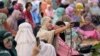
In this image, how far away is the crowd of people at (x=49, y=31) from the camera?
25.7 feet

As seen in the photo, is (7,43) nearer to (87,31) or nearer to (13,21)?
(13,21)

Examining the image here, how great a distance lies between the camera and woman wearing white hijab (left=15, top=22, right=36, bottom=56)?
9164 millimetres

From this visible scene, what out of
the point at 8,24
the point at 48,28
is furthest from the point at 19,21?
the point at 48,28

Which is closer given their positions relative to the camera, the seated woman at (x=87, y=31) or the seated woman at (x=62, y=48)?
the seated woman at (x=62, y=48)

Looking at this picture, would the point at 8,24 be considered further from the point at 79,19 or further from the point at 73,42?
the point at 79,19

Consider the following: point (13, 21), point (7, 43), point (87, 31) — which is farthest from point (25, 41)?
point (7, 43)

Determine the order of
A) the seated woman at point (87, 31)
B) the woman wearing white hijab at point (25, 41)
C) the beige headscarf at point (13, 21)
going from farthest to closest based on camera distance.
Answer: the beige headscarf at point (13, 21), the seated woman at point (87, 31), the woman wearing white hijab at point (25, 41)

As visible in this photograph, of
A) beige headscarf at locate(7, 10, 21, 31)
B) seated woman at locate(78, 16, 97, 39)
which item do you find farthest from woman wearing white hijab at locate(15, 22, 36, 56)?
seated woman at locate(78, 16, 97, 39)

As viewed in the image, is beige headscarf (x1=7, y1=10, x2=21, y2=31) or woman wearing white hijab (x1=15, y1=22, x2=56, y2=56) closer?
woman wearing white hijab (x1=15, y1=22, x2=56, y2=56)

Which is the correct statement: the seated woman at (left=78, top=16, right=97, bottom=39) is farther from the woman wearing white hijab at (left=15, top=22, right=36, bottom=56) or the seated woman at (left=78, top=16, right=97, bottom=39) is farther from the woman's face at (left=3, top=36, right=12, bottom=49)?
the woman's face at (left=3, top=36, right=12, bottom=49)

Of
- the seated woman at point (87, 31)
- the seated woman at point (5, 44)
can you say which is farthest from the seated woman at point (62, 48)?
the seated woman at point (5, 44)

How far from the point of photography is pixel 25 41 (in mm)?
9297

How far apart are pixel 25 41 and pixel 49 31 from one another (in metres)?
0.71

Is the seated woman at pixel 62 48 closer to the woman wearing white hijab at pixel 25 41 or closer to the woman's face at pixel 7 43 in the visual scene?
the woman wearing white hijab at pixel 25 41
